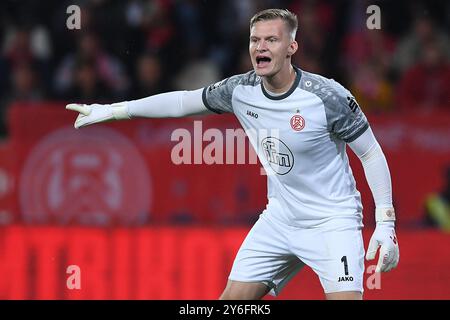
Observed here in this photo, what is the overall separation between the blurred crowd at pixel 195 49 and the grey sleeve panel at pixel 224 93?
4472 mm

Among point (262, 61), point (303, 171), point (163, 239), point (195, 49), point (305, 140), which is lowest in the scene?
point (163, 239)

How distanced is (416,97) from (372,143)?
202 inches

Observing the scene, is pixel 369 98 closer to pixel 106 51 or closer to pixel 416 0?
pixel 416 0

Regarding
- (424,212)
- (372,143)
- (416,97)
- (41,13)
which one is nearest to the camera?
(372,143)

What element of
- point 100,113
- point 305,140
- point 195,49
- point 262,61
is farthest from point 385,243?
point 195,49

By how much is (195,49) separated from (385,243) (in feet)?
19.3

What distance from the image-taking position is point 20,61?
40.3 ft

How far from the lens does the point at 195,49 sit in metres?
12.2

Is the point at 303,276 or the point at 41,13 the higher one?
the point at 41,13

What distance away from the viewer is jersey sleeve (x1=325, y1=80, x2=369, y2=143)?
665 cm

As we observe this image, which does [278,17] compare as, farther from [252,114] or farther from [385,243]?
[385,243]

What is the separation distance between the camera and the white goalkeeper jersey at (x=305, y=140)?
6.69 meters

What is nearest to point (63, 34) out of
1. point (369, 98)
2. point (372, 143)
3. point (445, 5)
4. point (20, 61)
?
point (20, 61)
